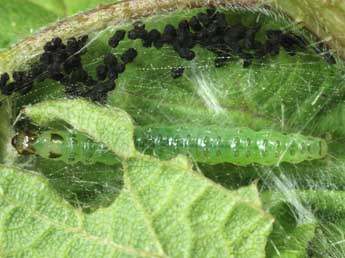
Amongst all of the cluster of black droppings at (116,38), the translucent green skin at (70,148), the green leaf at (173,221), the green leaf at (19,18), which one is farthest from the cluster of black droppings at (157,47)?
the green leaf at (173,221)

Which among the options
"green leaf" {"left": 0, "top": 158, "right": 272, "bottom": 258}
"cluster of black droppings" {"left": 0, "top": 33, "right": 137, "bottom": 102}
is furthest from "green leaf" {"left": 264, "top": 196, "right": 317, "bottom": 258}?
"cluster of black droppings" {"left": 0, "top": 33, "right": 137, "bottom": 102}

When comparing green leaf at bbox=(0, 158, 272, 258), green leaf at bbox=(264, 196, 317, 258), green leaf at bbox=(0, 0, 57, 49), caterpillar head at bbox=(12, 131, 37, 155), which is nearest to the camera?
green leaf at bbox=(0, 158, 272, 258)

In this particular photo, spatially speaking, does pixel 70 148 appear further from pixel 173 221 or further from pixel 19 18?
pixel 19 18

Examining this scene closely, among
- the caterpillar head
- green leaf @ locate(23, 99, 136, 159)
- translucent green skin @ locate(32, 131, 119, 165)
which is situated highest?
green leaf @ locate(23, 99, 136, 159)

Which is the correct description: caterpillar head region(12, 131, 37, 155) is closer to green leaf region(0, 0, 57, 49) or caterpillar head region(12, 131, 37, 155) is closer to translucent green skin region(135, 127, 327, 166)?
translucent green skin region(135, 127, 327, 166)

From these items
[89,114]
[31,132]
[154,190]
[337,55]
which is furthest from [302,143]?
[31,132]

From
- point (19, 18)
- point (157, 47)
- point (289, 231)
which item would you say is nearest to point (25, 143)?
point (157, 47)
